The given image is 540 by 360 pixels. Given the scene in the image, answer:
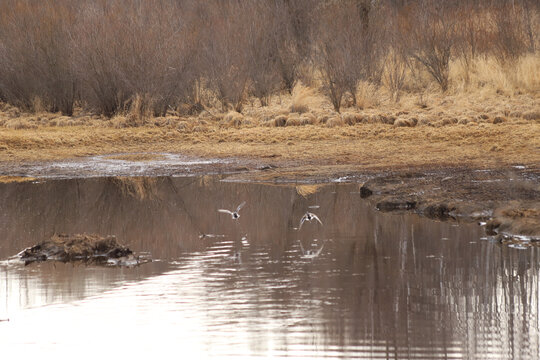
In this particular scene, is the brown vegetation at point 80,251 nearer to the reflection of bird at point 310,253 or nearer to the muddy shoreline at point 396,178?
the reflection of bird at point 310,253

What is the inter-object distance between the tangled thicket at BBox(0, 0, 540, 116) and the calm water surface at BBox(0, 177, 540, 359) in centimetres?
938

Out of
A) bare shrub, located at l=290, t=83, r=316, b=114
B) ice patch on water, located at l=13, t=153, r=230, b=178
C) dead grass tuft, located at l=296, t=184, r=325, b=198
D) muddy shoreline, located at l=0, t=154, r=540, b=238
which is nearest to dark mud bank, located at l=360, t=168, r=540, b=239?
muddy shoreline, located at l=0, t=154, r=540, b=238

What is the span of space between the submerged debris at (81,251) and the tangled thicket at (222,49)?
1115 cm

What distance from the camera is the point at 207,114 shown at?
1909cm

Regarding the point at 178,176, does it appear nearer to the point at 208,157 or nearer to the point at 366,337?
the point at 208,157

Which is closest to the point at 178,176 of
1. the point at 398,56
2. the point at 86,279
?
the point at 86,279

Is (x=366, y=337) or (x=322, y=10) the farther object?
(x=322, y=10)

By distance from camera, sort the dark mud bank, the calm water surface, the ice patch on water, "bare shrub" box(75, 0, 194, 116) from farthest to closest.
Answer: "bare shrub" box(75, 0, 194, 116) → the ice patch on water → the dark mud bank → the calm water surface

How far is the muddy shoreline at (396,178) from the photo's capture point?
9.04 m

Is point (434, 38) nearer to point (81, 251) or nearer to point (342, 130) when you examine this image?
point (342, 130)

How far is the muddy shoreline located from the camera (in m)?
9.04

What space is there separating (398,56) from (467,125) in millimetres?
6170

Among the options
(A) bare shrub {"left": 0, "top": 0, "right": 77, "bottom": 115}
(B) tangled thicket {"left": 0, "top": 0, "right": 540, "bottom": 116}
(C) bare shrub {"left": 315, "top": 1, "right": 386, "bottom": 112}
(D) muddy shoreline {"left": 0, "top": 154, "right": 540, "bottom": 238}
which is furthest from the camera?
(A) bare shrub {"left": 0, "top": 0, "right": 77, "bottom": 115}

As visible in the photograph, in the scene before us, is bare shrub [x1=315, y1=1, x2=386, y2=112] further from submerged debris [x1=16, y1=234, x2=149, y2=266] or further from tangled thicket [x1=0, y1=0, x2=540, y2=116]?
submerged debris [x1=16, y1=234, x2=149, y2=266]
